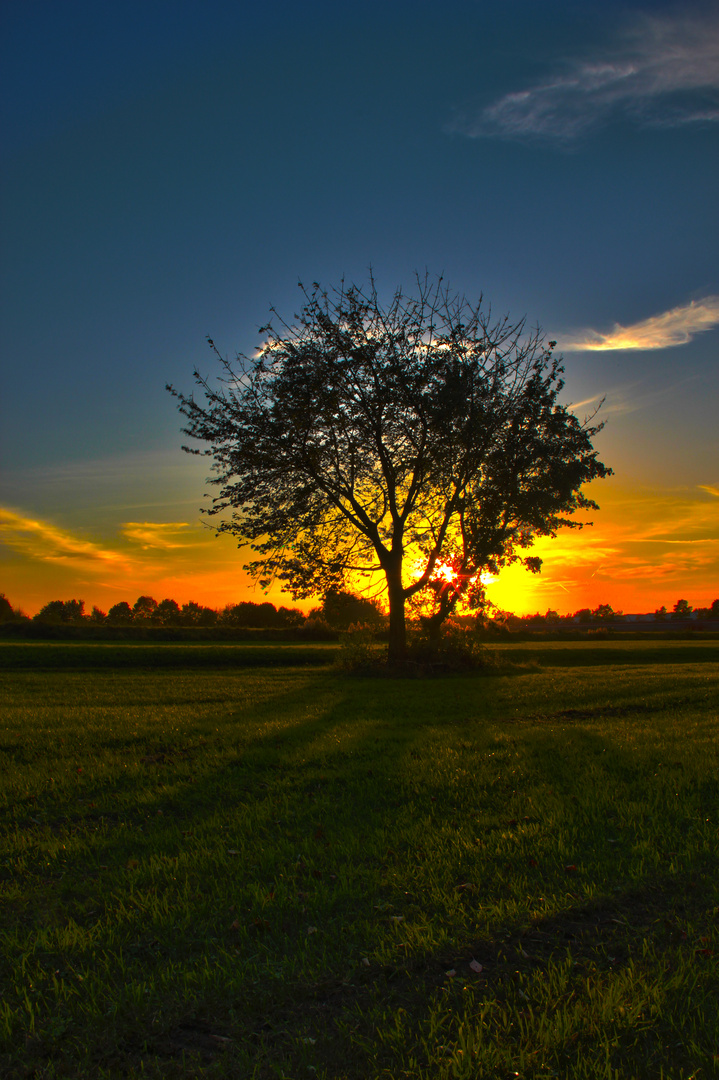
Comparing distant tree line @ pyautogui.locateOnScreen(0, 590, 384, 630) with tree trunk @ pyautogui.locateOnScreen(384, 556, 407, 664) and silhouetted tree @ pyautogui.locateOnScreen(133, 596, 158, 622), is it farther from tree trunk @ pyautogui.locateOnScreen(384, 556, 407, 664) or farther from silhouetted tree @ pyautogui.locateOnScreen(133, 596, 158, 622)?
tree trunk @ pyautogui.locateOnScreen(384, 556, 407, 664)

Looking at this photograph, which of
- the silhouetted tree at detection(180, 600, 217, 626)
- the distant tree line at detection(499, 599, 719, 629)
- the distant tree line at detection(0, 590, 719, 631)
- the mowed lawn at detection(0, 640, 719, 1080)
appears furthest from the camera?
the distant tree line at detection(499, 599, 719, 629)

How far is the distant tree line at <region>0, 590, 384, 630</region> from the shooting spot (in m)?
54.9

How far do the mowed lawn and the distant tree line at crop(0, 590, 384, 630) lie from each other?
139 ft

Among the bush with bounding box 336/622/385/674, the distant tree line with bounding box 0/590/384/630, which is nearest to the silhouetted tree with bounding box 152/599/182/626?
the distant tree line with bounding box 0/590/384/630

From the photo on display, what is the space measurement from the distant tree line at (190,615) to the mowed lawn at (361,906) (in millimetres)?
42441

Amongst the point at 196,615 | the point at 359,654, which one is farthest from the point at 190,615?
the point at 359,654

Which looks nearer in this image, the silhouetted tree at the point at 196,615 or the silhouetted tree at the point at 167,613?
the silhouetted tree at the point at 167,613

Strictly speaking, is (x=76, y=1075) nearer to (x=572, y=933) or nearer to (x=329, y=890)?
(x=329, y=890)

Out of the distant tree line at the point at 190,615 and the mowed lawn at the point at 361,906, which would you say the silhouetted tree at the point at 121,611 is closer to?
the distant tree line at the point at 190,615

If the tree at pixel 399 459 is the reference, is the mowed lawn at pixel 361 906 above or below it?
below

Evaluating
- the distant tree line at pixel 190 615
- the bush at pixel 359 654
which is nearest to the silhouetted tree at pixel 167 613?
the distant tree line at pixel 190 615

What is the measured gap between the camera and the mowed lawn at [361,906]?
3.82 metres

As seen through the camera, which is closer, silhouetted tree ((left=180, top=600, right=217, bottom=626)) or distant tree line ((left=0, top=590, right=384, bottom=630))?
distant tree line ((left=0, top=590, right=384, bottom=630))

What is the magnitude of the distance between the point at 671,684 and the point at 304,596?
1637cm
